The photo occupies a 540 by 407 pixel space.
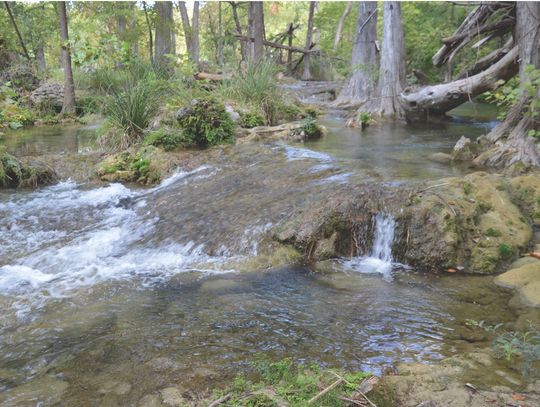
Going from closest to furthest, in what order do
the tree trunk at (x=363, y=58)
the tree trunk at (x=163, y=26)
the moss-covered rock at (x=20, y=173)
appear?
the moss-covered rock at (x=20, y=173) < the tree trunk at (x=363, y=58) < the tree trunk at (x=163, y=26)

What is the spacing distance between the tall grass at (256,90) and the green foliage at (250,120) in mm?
302

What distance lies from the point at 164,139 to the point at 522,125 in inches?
227

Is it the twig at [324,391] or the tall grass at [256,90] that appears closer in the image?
the twig at [324,391]

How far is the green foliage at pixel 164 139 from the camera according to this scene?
8.06 metres

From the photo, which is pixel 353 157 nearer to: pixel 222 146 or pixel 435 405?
pixel 222 146

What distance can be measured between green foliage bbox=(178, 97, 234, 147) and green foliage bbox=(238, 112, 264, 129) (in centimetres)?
80

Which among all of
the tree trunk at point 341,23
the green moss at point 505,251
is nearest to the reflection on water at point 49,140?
the green moss at point 505,251

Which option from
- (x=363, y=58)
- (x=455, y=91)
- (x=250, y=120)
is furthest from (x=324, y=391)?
(x=363, y=58)

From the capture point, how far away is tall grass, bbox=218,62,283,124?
32.6 feet

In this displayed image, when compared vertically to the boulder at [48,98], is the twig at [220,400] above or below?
below

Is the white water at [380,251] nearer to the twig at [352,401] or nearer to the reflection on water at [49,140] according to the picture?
the twig at [352,401]

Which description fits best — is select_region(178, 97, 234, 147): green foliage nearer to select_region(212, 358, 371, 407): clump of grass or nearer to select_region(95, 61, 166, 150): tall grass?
select_region(95, 61, 166, 150): tall grass

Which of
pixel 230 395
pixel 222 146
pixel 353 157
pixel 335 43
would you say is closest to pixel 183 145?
pixel 222 146

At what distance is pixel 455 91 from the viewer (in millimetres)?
9961
